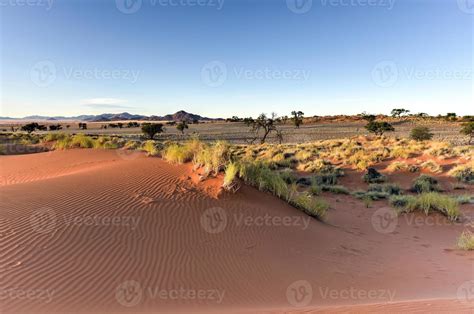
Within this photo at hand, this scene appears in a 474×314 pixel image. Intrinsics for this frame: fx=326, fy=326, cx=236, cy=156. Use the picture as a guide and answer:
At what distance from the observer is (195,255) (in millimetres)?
5332

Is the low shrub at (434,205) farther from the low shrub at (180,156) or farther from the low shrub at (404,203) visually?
the low shrub at (180,156)

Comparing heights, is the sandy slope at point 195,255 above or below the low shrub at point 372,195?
above

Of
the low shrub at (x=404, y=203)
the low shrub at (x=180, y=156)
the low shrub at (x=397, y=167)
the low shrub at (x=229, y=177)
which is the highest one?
the low shrub at (x=180, y=156)

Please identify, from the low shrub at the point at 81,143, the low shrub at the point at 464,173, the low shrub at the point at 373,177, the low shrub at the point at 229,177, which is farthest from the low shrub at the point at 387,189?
the low shrub at the point at 81,143

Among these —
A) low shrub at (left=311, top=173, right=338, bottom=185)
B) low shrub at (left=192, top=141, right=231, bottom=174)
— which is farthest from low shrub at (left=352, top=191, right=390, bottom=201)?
low shrub at (left=192, top=141, right=231, bottom=174)

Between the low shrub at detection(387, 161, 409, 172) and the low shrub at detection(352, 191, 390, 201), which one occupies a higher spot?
the low shrub at detection(387, 161, 409, 172)

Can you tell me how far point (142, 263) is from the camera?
16.1 ft

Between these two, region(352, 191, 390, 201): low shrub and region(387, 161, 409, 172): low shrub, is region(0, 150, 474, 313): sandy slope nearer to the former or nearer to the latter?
region(352, 191, 390, 201): low shrub

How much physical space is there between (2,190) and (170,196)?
375 centimetres

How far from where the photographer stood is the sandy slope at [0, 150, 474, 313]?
4.21 meters

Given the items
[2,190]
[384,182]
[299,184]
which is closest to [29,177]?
[2,190]

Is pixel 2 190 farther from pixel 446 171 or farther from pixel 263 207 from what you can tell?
pixel 446 171

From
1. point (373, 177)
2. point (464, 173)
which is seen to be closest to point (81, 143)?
point (373, 177)

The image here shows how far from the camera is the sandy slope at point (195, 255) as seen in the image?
13.8 feet
